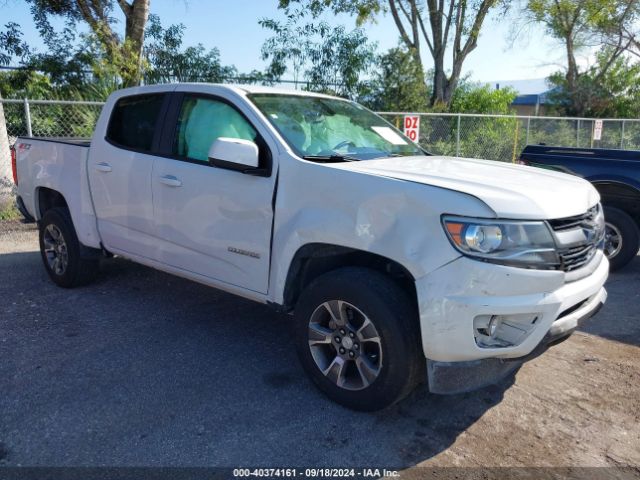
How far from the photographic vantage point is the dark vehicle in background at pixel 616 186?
6.24 m

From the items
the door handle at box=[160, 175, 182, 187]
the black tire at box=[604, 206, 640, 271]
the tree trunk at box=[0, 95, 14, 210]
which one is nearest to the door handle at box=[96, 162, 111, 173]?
the door handle at box=[160, 175, 182, 187]

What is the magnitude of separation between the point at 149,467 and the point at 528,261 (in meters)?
2.16

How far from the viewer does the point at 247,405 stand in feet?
11.5

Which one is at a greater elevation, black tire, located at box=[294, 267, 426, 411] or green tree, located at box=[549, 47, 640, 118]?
green tree, located at box=[549, 47, 640, 118]

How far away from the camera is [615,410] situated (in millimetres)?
3504

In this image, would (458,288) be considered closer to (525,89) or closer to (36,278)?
(36,278)

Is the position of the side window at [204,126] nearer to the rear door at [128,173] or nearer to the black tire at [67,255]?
the rear door at [128,173]

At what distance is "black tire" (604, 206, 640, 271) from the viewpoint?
20.5 feet

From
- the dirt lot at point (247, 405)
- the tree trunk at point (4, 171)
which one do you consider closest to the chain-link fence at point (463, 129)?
the tree trunk at point (4, 171)

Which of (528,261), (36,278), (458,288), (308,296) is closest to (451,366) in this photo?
(458,288)

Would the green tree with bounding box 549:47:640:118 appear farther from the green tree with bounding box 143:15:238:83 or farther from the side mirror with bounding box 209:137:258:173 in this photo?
the side mirror with bounding box 209:137:258:173

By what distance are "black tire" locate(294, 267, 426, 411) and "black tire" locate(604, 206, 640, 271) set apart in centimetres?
416

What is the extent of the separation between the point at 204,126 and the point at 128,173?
846mm

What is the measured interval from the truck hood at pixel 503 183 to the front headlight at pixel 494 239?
65 millimetres
